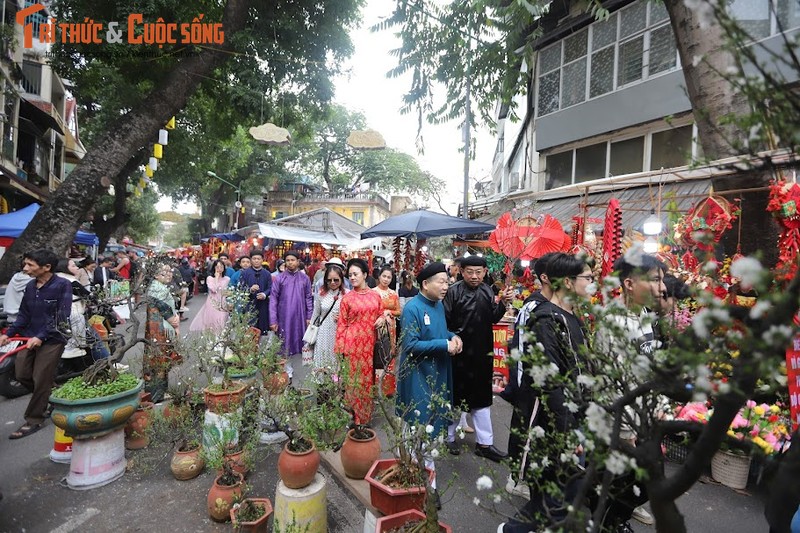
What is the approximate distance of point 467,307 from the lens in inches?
157

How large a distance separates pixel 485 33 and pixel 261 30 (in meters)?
5.09

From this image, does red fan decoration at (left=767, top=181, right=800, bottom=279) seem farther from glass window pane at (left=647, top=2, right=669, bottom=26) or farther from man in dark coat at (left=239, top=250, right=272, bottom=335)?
glass window pane at (left=647, top=2, right=669, bottom=26)

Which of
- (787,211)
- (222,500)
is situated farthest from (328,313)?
(787,211)

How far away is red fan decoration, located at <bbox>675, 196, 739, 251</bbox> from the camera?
3.60 m

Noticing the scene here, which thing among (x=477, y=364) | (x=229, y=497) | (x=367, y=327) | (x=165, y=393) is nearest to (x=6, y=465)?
(x=165, y=393)

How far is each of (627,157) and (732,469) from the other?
7.30 m

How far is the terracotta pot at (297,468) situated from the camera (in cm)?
272

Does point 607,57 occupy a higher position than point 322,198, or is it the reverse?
point 322,198

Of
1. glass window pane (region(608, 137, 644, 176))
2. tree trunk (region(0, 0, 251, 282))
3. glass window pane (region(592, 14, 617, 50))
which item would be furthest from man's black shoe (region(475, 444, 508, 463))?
glass window pane (region(592, 14, 617, 50))

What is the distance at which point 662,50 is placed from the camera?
8.30 metres

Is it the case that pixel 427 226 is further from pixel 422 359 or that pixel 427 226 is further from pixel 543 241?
pixel 422 359

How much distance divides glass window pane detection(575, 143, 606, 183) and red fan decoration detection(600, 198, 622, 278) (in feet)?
18.1

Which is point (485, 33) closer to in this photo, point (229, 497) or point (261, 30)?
point (261, 30)

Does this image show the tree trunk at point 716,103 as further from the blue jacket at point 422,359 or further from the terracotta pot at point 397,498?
the terracotta pot at point 397,498
